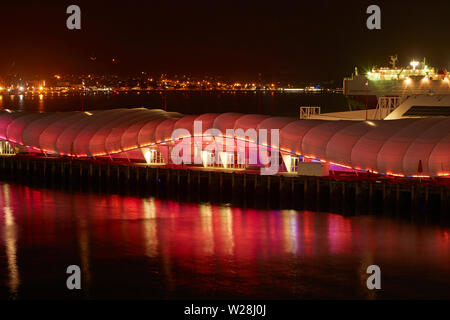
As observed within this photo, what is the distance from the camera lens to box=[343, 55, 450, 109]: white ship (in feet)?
270

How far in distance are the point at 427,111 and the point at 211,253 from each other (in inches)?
1269

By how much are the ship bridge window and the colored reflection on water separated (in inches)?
792

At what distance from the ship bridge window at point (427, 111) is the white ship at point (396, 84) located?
5.07 m

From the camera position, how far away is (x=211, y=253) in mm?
42656

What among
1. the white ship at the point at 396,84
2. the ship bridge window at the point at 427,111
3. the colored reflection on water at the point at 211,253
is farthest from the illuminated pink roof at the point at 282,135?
the white ship at the point at 396,84

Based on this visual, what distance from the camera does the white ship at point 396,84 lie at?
8219 centimetres

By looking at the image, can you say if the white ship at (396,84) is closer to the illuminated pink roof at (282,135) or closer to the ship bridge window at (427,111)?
the ship bridge window at (427,111)

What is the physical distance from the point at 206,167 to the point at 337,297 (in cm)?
2766

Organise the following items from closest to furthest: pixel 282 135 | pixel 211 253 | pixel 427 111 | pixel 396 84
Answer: pixel 211 253, pixel 282 135, pixel 427 111, pixel 396 84

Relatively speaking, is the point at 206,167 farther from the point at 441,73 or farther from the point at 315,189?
the point at 441,73

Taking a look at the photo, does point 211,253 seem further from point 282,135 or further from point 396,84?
point 396,84

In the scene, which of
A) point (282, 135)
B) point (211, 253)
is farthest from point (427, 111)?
point (211, 253)

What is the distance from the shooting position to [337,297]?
35594 millimetres
